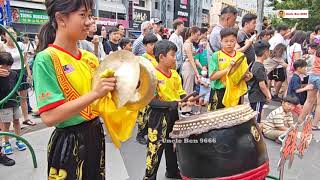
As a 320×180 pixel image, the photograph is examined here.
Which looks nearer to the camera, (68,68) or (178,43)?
(68,68)

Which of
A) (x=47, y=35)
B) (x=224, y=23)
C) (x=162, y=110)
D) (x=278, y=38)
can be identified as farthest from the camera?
(x=278, y=38)

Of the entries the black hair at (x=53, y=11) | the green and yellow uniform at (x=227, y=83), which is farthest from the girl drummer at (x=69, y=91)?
the green and yellow uniform at (x=227, y=83)

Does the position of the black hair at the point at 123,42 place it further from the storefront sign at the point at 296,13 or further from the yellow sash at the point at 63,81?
the storefront sign at the point at 296,13

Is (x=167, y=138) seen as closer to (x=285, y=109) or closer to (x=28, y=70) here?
(x=285, y=109)

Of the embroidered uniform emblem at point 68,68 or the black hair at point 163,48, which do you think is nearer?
the embroidered uniform emblem at point 68,68

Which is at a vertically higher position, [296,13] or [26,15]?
[26,15]

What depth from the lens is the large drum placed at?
2.02m

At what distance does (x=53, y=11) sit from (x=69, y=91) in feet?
1.25

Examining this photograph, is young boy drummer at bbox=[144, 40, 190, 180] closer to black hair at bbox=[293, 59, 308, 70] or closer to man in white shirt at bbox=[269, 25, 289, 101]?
black hair at bbox=[293, 59, 308, 70]

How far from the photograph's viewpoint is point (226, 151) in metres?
2.03

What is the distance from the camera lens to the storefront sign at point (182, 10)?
142 feet

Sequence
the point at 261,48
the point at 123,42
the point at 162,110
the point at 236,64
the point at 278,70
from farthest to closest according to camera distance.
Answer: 1. the point at 278,70
2. the point at 123,42
3. the point at 261,48
4. the point at 236,64
5. the point at 162,110

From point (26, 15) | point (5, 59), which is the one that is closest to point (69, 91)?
point (5, 59)

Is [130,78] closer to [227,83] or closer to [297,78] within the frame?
[227,83]
